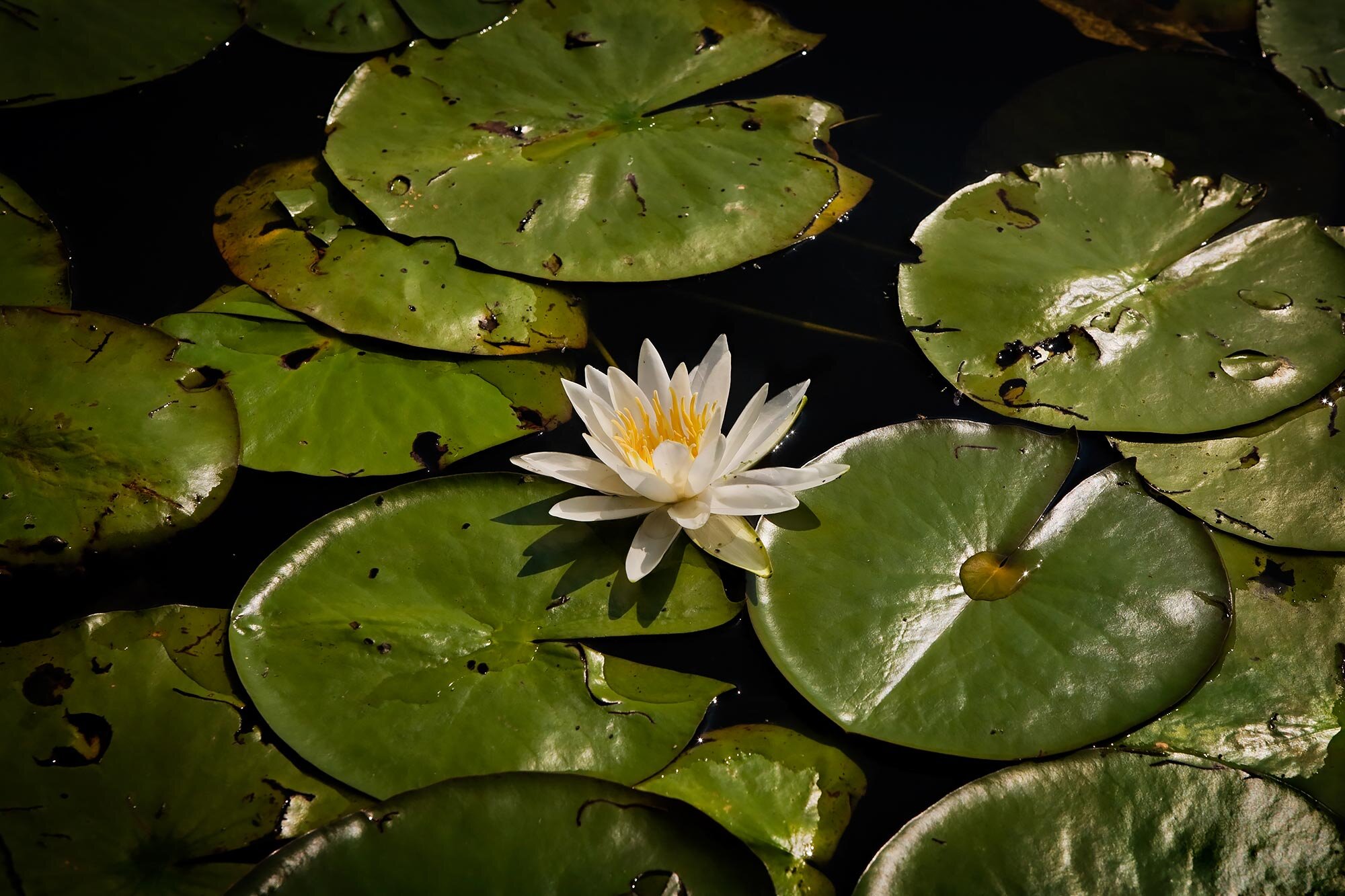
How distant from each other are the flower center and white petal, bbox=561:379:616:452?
0.02 meters

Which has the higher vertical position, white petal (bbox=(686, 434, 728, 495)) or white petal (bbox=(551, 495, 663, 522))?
white petal (bbox=(686, 434, 728, 495))

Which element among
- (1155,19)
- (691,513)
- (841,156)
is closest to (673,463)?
(691,513)

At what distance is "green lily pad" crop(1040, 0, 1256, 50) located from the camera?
3.32 m

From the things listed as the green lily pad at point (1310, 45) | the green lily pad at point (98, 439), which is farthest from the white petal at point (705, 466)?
the green lily pad at point (1310, 45)

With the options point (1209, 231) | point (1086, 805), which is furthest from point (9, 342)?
point (1209, 231)

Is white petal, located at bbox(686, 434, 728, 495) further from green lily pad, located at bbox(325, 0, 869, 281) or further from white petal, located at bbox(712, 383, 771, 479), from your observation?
green lily pad, located at bbox(325, 0, 869, 281)

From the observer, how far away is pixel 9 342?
2205 millimetres

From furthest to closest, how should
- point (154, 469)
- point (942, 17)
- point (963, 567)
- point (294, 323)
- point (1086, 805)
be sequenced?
1. point (942, 17)
2. point (294, 323)
3. point (154, 469)
4. point (963, 567)
5. point (1086, 805)

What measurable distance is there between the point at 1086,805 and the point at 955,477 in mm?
763

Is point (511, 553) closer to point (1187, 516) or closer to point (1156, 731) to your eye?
point (1156, 731)

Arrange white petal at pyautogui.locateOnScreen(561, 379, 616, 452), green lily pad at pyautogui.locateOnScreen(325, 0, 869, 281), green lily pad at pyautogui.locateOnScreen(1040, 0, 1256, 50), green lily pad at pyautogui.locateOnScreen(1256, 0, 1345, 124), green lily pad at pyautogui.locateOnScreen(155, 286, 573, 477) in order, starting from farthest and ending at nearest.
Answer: green lily pad at pyautogui.locateOnScreen(1040, 0, 1256, 50) < green lily pad at pyautogui.locateOnScreen(1256, 0, 1345, 124) < green lily pad at pyautogui.locateOnScreen(325, 0, 869, 281) < green lily pad at pyautogui.locateOnScreen(155, 286, 573, 477) < white petal at pyautogui.locateOnScreen(561, 379, 616, 452)

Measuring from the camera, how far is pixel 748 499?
6.31 feet

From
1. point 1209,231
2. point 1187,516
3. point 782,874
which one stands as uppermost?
point 1209,231

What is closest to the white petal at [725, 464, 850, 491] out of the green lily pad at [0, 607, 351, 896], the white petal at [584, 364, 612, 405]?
the white petal at [584, 364, 612, 405]
